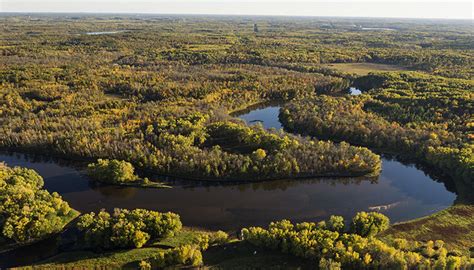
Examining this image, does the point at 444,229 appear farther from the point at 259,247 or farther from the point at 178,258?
the point at 178,258

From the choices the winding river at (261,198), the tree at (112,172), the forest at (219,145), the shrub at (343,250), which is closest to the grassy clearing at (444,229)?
the forest at (219,145)

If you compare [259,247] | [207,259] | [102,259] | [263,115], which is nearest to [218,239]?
[207,259]

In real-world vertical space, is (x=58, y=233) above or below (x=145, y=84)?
below

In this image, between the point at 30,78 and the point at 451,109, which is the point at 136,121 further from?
the point at 451,109

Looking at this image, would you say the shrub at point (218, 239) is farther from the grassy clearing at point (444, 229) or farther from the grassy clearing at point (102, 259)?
the grassy clearing at point (444, 229)

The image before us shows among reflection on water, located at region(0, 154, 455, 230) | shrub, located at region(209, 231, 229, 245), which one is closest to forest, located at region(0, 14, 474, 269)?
shrub, located at region(209, 231, 229, 245)

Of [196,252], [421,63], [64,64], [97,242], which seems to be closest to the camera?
[196,252]

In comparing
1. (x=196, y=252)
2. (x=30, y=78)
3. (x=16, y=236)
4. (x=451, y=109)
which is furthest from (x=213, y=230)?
(x=30, y=78)
